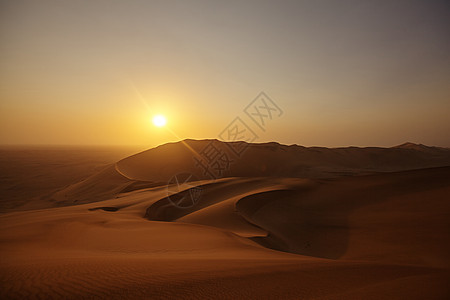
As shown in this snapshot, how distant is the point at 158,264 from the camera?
140 inches

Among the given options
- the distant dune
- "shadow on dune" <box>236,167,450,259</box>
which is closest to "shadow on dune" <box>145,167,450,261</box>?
"shadow on dune" <box>236,167,450,259</box>

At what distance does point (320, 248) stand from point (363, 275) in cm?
395

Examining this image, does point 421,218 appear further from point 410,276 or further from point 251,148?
point 251,148

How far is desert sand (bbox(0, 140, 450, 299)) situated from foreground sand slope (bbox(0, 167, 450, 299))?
0.02 metres

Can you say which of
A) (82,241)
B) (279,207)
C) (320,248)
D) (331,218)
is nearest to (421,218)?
(331,218)

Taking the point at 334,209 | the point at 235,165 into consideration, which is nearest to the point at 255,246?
the point at 334,209

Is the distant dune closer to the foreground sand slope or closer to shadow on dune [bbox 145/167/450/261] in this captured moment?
the foreground sand slope

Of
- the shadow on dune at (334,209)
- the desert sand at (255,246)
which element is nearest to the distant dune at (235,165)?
the desert sand at (255,246)

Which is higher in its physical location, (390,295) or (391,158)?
(391,158)

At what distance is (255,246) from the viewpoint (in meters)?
5.93

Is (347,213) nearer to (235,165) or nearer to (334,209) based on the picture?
(334,209)

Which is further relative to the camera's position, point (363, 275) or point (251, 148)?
point (251, 148)

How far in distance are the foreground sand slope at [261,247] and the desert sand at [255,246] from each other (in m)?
0.02

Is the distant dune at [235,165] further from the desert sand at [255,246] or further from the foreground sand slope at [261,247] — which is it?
the foreground sand slope at [261,247]
